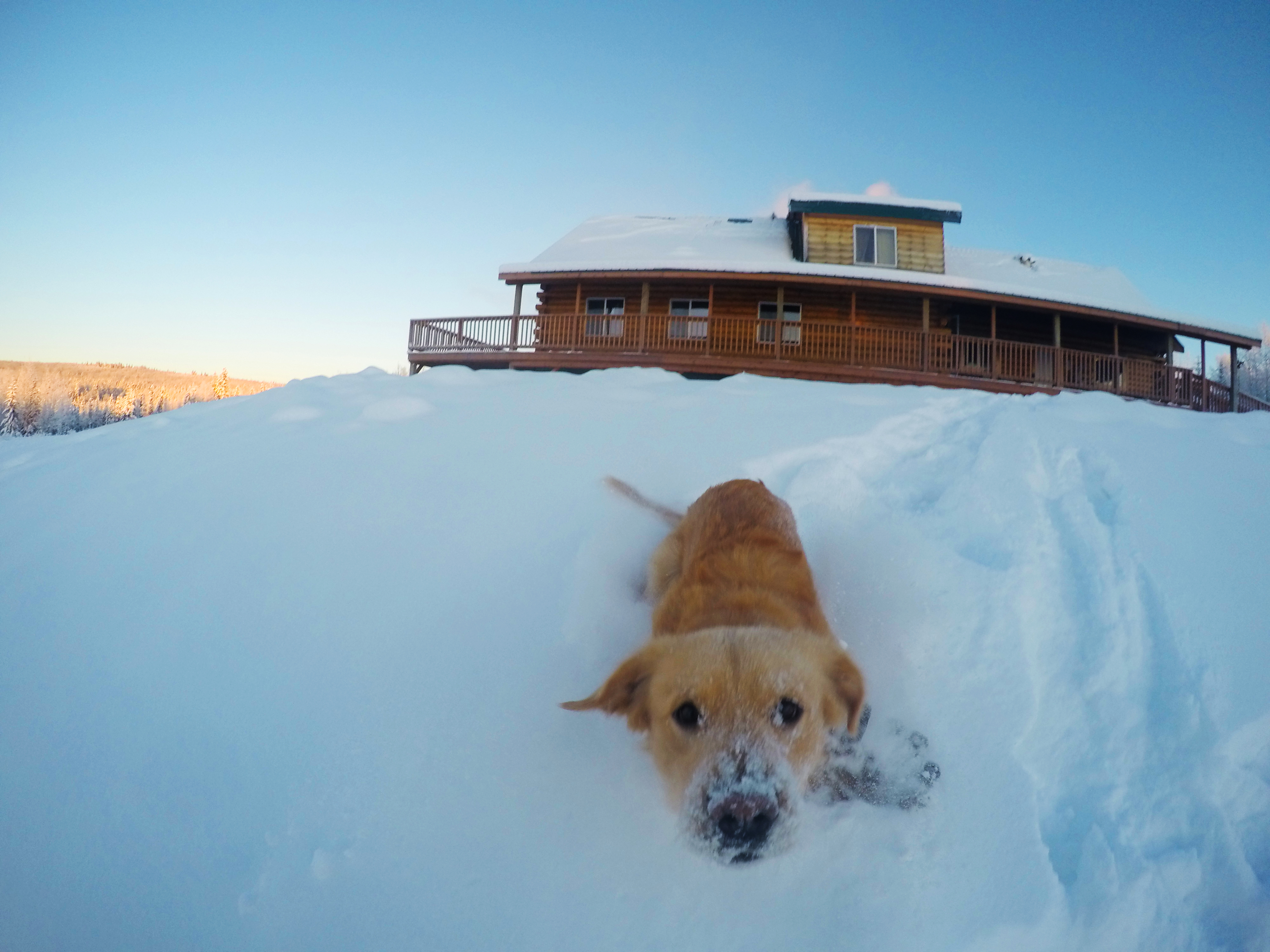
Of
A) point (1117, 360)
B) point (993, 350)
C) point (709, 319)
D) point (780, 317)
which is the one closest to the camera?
point (993, 350)

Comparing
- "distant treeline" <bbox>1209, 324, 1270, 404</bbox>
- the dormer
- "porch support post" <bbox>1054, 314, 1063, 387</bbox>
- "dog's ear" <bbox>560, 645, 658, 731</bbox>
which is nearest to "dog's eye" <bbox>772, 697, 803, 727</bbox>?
"dog's ear" <bbox>560, 645, 658, 731</bbox>

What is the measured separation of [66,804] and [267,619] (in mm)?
878

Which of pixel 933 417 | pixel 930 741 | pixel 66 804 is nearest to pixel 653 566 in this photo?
pixel 930 741

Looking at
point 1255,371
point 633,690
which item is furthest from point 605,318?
point 1255,371

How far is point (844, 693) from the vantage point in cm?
213

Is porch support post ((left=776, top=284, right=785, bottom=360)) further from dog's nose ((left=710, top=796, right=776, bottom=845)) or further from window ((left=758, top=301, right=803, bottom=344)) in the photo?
dog's nose ((left=710, top=796, right=776, bottom=845))

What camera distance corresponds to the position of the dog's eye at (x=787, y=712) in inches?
73.9

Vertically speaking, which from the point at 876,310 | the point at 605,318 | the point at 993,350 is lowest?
the point at 993,350

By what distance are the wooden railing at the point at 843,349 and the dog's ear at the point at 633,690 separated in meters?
13.1

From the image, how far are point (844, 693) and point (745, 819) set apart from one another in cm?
73

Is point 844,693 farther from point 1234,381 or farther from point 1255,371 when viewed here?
point 1255,371

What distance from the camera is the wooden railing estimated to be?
48.8 feet

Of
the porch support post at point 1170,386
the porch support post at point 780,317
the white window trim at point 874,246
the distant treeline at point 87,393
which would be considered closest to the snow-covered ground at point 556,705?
the porch support post at point 780,317

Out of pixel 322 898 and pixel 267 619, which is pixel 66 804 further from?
pixel 322 898
